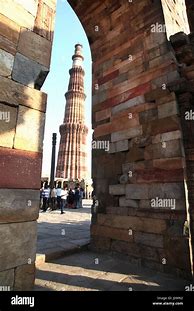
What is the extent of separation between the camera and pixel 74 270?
147 inches

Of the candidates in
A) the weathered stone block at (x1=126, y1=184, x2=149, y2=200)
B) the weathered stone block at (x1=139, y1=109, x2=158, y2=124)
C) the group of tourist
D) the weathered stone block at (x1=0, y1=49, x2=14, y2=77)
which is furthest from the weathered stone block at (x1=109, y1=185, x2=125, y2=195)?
the group of tourist

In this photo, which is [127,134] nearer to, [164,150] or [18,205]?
[164,150]

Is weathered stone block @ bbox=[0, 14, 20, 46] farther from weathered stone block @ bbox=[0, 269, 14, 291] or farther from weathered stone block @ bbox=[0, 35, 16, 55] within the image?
weathered stone block @ bbox=[0, 269, 14, 291]

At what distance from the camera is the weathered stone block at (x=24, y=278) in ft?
7.29

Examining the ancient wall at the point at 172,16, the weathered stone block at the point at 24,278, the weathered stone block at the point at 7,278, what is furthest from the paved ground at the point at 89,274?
the ancient wall at the point at 172,16

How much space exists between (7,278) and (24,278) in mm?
192

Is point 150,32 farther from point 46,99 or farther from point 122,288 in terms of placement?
point 122,288

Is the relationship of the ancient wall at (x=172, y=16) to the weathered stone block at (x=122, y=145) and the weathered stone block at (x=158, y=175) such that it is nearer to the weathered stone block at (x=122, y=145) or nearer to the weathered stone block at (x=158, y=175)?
the weathered stone block at (x=122, y=145)

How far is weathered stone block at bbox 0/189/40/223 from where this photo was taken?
7.22 feet

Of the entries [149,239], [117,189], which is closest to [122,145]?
[117,189]

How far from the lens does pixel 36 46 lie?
2.71 meters

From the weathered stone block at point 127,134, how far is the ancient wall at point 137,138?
2 centimetres

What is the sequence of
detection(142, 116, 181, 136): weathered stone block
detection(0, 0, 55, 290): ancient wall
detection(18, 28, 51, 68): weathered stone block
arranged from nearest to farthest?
detection(0, 0, 55, 290): ancient wall
detection(18, 28, 51, 68): weathered stone block
detection(142, 116, 181, 136): weathered stone block

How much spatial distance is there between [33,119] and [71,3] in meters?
5.33
